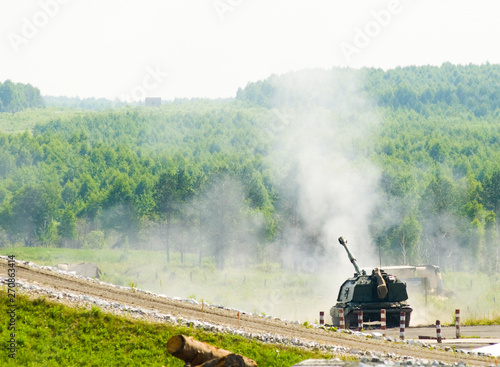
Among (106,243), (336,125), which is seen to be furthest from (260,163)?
(106,243)

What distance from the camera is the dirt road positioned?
18395mm

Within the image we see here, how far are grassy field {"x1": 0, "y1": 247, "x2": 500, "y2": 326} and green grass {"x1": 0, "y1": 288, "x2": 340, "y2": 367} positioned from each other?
15444 mm

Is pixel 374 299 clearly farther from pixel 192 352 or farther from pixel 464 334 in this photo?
pixel 192 352

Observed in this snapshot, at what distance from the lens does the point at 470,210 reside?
281ft

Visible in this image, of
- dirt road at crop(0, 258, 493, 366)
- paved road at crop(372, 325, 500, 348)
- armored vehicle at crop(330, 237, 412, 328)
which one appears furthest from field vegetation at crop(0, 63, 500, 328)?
dirt road at crop(0, 258, 493, 366)

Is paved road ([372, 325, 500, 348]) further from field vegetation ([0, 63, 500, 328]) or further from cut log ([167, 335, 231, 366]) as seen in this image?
field vegetation ([0, 63, 500, 328])

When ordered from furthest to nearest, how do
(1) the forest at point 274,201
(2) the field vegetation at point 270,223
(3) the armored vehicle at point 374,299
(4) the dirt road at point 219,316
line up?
(1) the forest at point 274,201 → (2) the field vegetation at point 270,223 → (3) the armored vehicle at point 374,299 → (4) the dirt road at point 219,316

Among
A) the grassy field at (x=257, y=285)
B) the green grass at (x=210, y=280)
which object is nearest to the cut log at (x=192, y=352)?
the grassy field at (x=257, y=285)

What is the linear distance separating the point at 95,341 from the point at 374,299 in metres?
13.5

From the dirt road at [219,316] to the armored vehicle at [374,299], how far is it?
6.82m

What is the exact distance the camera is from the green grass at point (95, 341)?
16469 mm

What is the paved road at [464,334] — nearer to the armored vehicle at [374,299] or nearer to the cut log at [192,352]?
the armored vehicle at [374,299]

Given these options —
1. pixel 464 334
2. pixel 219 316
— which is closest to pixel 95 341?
pixel 219 316

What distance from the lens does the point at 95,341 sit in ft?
57.0
